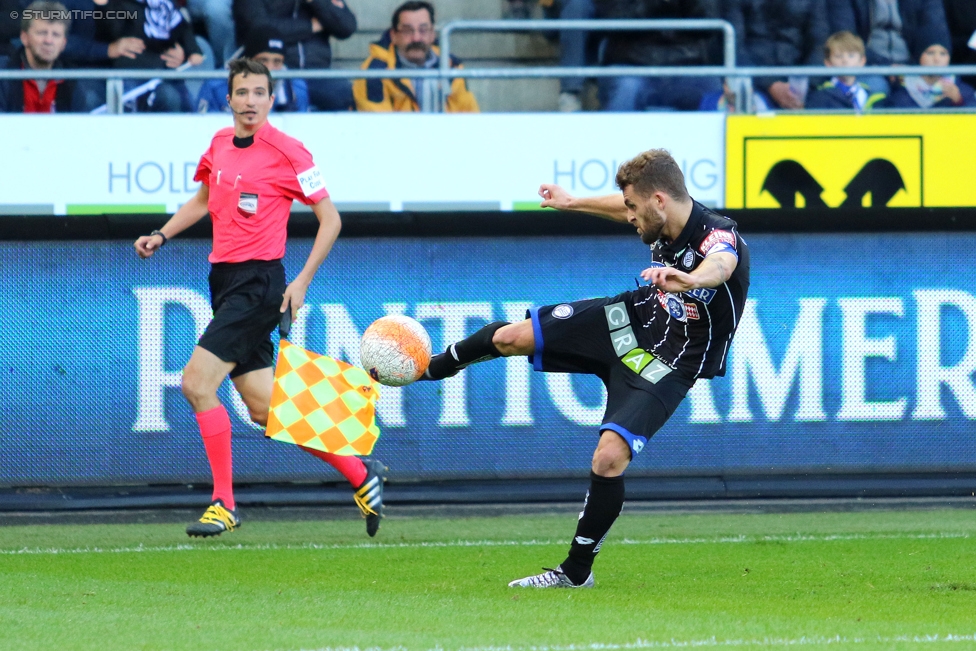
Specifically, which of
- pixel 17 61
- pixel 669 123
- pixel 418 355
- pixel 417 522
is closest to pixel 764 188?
pixel 669 123

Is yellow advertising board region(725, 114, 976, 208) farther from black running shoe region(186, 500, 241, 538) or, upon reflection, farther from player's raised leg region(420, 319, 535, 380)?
black running shoe region(186, 500, 241, 538)

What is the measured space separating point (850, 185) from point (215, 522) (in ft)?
18.4

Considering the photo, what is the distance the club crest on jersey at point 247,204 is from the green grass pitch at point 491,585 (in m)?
1.55

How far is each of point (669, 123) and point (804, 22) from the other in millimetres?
2305

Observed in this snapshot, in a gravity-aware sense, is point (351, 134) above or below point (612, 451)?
above

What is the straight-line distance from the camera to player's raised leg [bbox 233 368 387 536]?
263 inches

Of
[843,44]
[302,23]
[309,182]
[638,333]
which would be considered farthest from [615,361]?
[843,44]

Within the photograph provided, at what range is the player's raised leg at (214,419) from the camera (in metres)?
6.45

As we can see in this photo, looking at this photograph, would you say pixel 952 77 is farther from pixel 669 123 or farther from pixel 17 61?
pixel 17 61

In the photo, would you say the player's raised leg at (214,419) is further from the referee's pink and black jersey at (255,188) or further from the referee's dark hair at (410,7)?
the referee's dark hair at (410,7)

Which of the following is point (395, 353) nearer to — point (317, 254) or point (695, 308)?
point (317, 254)

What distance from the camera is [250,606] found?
511cm

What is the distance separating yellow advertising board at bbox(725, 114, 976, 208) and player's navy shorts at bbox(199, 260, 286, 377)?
4313 mm

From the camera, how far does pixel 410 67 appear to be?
10.8 m
